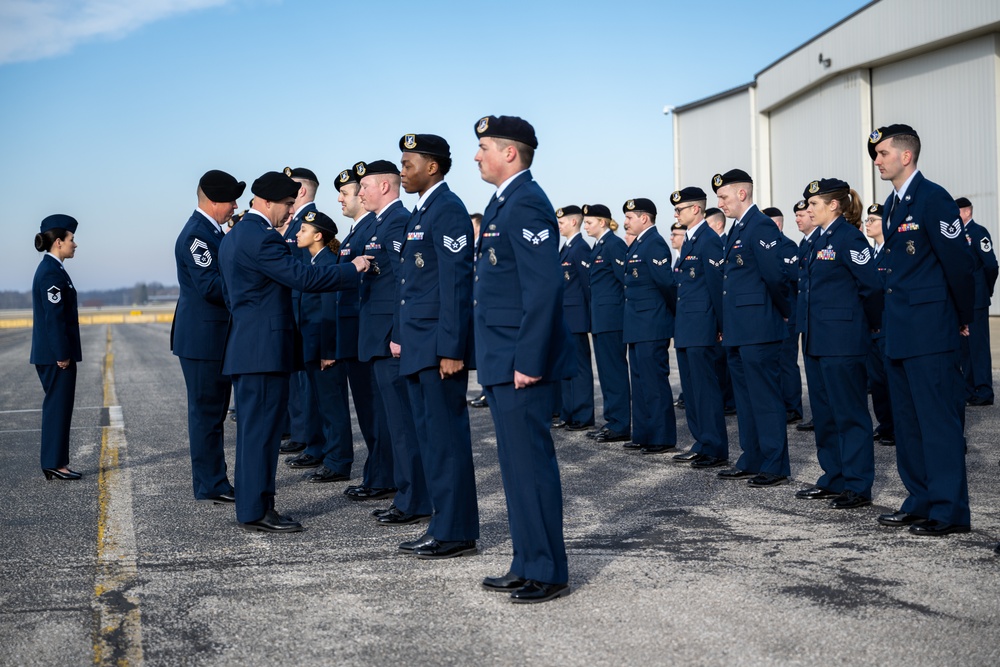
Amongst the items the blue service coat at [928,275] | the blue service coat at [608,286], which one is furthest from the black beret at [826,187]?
the blue service coat at [608,286]

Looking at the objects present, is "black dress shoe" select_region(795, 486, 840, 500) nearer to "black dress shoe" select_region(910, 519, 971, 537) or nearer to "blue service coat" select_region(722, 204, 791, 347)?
"black dress shoe" select_region(910, 519, 971, 537)

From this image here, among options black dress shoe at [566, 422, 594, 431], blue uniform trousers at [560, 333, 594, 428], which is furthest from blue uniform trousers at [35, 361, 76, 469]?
black dress shoe at [566, 422, 594, 431]

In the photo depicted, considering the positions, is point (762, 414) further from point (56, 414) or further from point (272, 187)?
point (56, 414)

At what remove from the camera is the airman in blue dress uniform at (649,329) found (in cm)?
913

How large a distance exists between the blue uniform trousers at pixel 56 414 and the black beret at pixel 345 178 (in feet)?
8.49

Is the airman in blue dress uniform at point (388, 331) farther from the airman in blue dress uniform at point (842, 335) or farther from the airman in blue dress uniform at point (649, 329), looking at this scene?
the airman in blue dress uniform at point (649, 329)

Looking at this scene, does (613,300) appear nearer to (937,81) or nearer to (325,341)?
(325,341)

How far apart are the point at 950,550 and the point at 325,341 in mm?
4519

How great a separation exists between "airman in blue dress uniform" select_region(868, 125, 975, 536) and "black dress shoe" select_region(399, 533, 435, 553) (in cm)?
261

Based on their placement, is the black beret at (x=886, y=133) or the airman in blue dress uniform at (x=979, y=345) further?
the airman in blue dress uniform at (x=979, y=345)

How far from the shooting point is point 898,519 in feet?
19.7

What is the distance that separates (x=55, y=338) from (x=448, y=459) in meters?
4.20

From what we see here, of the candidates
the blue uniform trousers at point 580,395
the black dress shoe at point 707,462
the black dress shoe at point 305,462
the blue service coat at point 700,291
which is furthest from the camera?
the blue uniform trousers at point 580,395

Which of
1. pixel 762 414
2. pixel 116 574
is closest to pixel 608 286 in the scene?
pixel 762 414
